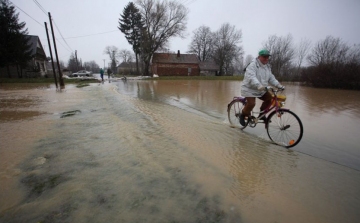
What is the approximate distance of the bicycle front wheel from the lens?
3.82m

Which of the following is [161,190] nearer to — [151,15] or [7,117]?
[7,117]

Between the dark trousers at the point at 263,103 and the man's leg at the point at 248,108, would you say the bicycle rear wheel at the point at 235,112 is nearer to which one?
the man's leg at the point at 248,108

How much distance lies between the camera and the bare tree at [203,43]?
2530 inches

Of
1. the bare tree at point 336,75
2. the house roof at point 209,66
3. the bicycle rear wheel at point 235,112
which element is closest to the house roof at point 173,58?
the house roof at point 209,66

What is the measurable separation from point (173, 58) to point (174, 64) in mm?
2003

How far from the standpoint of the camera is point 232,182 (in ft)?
8.00

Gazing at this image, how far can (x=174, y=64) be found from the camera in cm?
5075

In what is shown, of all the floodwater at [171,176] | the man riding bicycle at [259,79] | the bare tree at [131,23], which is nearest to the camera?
the floodwater at [171,176]

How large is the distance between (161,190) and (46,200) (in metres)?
1.23

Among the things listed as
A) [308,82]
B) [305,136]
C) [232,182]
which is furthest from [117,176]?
[308,82]

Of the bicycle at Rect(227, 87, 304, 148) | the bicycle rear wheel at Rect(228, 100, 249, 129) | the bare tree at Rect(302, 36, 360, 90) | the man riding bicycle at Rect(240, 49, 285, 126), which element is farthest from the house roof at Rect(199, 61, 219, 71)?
the bicycle at Rect(227, 87, 304, 148)

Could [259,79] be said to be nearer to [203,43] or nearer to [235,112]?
[235,112]

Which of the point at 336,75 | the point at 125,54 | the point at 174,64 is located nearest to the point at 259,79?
the point at 336,75

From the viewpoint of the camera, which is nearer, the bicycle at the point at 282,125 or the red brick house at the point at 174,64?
the bicycle at the point at 282,125
